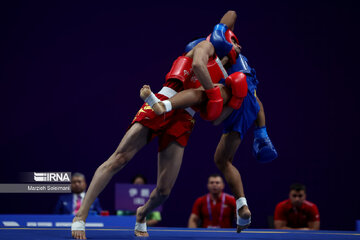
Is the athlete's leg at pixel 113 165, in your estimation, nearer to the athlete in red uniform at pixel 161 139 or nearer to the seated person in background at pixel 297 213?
the athlete in red uniform at pixel 161 139

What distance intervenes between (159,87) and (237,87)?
3826mm

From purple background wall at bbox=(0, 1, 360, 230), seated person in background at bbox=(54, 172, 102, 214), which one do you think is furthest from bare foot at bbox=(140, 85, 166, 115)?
purple background wall at bbox=(0, 1, 360, 230)

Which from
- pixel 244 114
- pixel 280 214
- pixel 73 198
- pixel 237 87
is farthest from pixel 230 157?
pixel 73 198

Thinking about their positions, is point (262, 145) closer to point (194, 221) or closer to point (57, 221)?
point (57, 221)

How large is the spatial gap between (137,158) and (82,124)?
0.90 m

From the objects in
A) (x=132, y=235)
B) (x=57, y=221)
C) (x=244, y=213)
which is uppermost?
(x=57, y=221)

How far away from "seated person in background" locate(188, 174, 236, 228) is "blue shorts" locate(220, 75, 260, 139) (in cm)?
217

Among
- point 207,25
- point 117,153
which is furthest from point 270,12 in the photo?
point 117,153

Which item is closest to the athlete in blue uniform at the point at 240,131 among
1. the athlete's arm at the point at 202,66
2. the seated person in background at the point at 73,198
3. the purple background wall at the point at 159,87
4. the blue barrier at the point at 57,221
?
the athlete's arm at the point at 202,66

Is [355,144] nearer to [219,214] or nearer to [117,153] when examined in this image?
[219,214]

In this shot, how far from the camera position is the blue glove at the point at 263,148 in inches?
144

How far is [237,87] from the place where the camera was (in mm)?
3234

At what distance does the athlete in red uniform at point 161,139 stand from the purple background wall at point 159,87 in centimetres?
360

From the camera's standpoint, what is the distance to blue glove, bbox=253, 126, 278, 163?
367 centimetres
